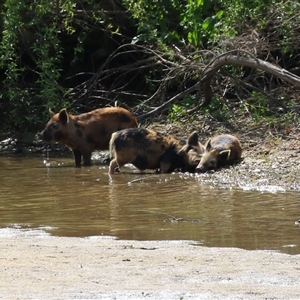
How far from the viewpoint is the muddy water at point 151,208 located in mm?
7945

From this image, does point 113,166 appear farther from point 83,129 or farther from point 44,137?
point 44,137

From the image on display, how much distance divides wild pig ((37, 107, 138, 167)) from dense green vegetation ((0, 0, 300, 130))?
1.10 meters

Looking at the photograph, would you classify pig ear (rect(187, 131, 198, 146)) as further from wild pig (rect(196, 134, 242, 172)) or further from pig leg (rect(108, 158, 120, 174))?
pig leg (rect(108, 158, 120, 174))

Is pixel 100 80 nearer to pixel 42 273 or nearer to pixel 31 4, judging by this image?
pixel 31 4

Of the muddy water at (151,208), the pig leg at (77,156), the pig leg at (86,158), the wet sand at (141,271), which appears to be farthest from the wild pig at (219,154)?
the wet sand at (141,271)

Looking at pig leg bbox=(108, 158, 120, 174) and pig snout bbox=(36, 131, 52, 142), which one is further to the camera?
pig snout bbox=(36, 131, 52, 142)

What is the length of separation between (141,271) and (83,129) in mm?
8188

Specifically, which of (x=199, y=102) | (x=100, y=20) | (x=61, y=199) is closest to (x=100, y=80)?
(x=100, y=20)

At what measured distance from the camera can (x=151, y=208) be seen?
9.52 meters

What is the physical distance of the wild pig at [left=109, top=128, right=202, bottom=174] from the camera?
12.7 m

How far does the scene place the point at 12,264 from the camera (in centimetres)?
633

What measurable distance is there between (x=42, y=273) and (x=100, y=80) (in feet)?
35.0

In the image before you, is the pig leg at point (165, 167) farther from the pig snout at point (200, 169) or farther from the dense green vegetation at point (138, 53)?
the dense green vegetation at point (138, 53)

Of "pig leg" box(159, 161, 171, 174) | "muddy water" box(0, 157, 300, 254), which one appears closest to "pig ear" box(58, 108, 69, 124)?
"muddy water" box(0, 157, 300, 254)
